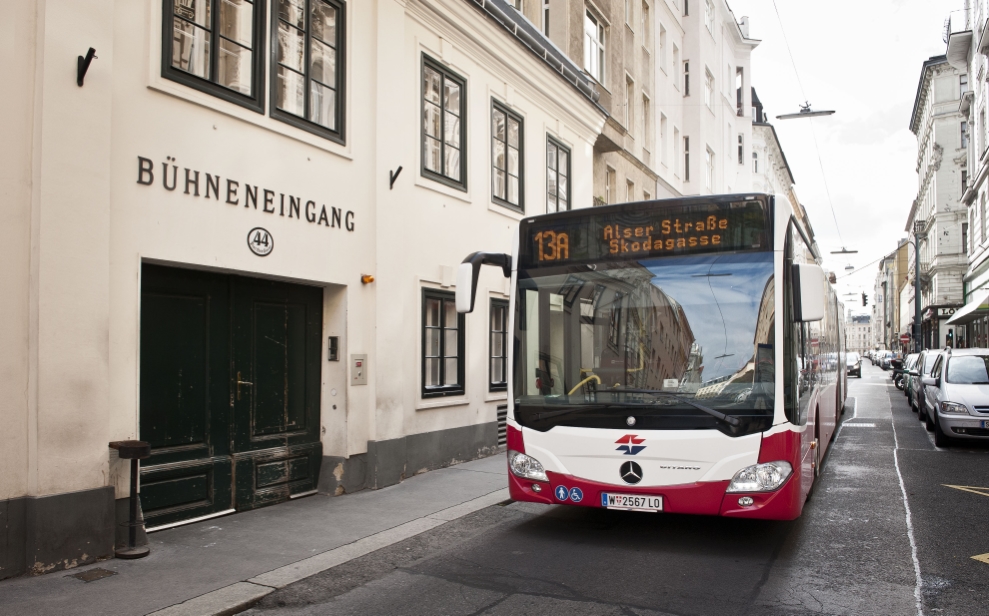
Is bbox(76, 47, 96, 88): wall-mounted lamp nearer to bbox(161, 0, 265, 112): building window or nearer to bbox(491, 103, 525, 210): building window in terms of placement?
bbox(161, 0, 265, 112): building window

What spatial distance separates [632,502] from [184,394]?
421 cm

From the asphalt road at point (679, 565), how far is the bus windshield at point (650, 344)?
3.70 feet

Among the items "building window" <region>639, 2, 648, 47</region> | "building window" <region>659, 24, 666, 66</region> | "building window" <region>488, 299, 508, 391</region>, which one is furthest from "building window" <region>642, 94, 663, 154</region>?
"building window" <region>488, 299, 508, 391</region>

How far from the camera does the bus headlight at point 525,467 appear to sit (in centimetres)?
697

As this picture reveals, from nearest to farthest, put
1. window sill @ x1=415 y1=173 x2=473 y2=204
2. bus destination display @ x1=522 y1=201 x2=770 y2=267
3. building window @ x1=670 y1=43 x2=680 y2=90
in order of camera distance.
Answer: bus destination display @ x1=522 y1=201 x2=770 y2=267
window sill @ x1=415 y1=173 x2=473 y2=204
building window @ x1=670 y1=43 x2=680 y2=90

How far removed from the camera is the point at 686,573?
6043mm

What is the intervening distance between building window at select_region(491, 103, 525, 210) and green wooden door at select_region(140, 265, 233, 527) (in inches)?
250

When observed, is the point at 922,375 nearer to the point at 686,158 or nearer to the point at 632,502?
the point at 632,502

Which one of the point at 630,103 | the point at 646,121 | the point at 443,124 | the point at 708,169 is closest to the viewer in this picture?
the point at 443,124

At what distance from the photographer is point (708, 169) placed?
3294 cm

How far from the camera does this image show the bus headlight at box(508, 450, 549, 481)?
274 inches

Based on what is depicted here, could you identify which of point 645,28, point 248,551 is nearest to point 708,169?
point 645,28

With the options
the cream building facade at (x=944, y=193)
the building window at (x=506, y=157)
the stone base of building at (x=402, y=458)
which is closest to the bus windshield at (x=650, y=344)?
the stone base of building at (x=402, y=458)

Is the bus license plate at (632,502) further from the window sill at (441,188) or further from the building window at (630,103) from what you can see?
the building window at (630,103)
